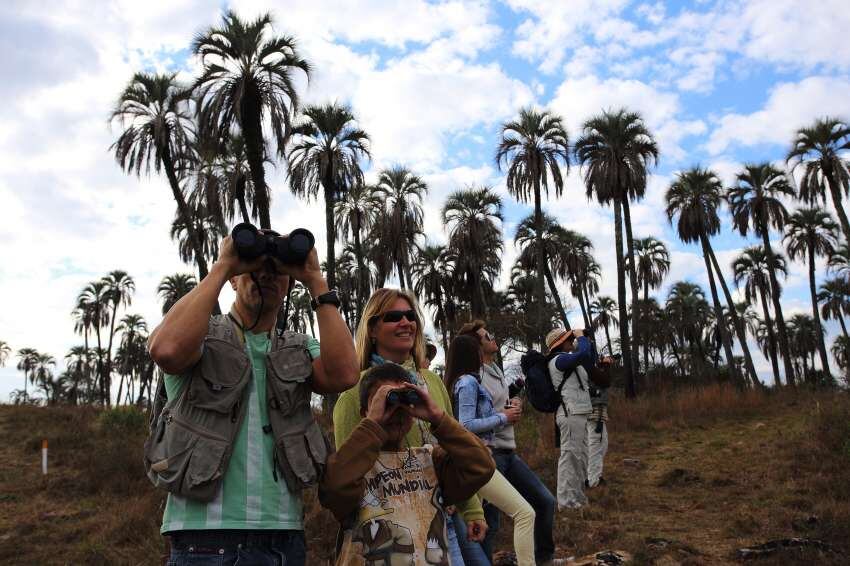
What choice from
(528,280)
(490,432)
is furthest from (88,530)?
(528,280)

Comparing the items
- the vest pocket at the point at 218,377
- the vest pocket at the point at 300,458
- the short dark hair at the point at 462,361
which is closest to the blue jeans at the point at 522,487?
the short dark hair at the point at 462,361

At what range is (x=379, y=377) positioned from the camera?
105 inches

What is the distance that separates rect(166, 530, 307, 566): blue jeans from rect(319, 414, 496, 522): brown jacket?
12.1 inches

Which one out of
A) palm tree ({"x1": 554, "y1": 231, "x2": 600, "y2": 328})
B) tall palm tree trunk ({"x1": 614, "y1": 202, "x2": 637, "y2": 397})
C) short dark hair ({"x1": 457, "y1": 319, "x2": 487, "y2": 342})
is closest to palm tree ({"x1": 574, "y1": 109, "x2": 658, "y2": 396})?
tall palm tree trunk ({"x1": 614, "y1": 202, "x2": 637, "y2": 397})

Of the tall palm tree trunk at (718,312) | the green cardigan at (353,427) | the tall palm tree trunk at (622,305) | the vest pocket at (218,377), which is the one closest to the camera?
the vest pocket at (218,377)

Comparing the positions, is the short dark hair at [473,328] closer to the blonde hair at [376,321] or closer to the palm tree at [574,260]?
the blonde hair at [376,321]

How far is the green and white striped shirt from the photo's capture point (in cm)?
201

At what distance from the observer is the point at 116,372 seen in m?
68.1

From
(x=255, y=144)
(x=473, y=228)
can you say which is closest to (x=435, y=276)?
(x=473, y=228)

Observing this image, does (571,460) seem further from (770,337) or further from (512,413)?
(770,337)

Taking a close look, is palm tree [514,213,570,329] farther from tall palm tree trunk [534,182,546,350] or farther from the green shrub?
the green shrub

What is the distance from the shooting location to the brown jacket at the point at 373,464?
2338mm

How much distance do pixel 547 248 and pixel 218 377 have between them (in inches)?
1294

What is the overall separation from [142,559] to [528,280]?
3272 cm
